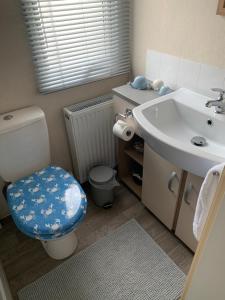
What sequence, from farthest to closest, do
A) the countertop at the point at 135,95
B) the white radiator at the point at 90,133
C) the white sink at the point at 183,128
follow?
the white radiator at the point at 90,133 → the countertop at the point at 135,95 → the white sink at the point at 183,128

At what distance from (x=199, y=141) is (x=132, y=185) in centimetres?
80

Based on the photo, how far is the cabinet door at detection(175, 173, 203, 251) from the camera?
1.17 m

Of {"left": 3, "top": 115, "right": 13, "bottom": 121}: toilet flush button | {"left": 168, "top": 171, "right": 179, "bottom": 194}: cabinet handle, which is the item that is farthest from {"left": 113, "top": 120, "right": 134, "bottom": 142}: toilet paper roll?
{"left": 3, "top": 115, "right": 13, "bottom": 121}: toilet flush button

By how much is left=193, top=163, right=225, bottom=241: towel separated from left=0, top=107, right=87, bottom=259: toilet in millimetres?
592

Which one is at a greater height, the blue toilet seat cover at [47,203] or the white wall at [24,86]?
the white wall at [24,86]

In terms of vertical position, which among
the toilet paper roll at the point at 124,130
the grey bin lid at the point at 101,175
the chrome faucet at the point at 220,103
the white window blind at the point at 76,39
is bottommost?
the grey bin lid at the point at 101,175

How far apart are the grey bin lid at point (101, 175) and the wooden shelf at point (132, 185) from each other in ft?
0.81

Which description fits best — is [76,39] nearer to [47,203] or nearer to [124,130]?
A: [124,130]

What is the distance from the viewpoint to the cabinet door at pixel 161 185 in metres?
1.31

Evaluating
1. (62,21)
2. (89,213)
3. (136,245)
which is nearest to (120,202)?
(89,213)

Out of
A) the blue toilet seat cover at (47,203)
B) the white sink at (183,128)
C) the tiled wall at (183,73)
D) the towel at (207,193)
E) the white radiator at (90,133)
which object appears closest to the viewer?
the towel at (207,193)

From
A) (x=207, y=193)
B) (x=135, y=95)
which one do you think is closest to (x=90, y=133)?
(x=135, y=95)

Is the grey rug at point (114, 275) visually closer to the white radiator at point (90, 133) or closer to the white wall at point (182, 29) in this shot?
the white radiator at point (90, 133)

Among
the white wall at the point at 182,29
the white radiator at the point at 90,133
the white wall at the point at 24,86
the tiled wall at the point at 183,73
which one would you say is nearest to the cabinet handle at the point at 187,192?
the tiled wall at the point at 183,73
